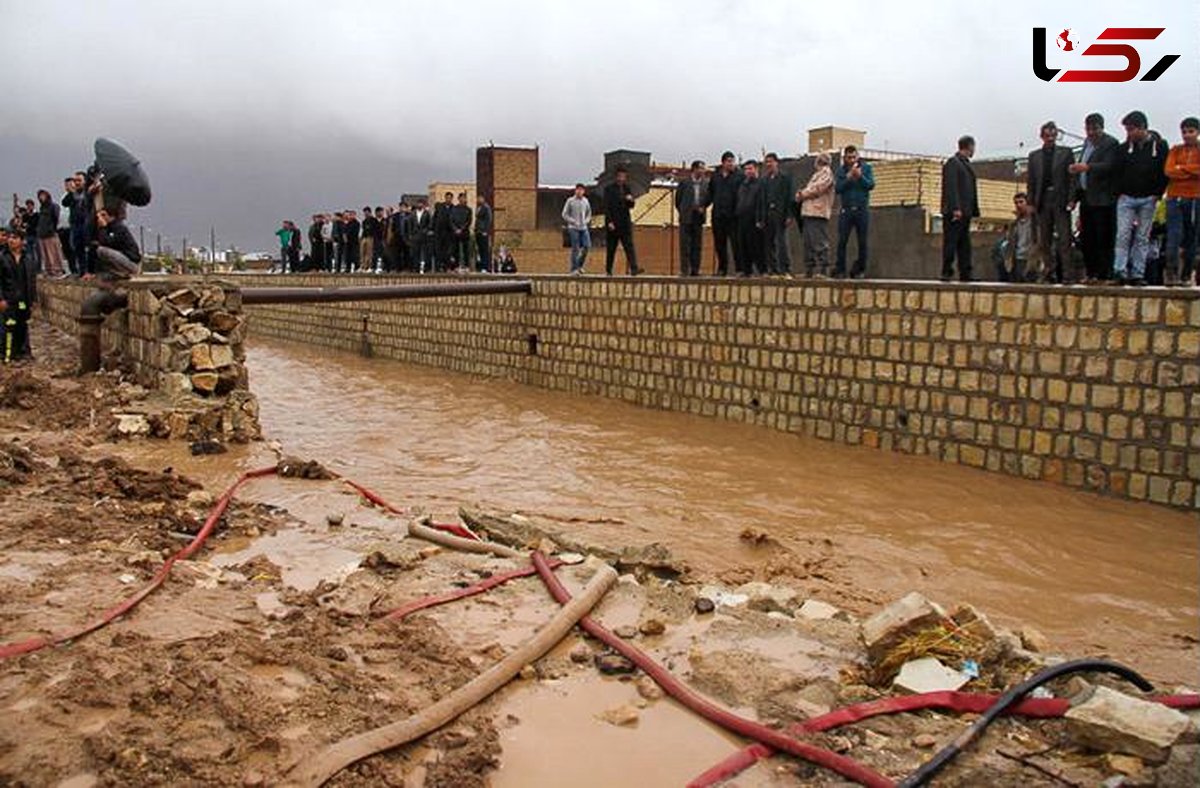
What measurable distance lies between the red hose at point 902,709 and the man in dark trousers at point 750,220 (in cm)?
953

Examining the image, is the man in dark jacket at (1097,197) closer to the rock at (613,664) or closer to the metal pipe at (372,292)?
the rock at (613,664)

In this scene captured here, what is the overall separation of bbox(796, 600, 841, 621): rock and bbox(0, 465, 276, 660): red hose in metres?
2.86

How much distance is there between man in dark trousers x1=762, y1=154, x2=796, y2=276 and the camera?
12.1 m

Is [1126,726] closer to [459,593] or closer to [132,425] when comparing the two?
[459,593]

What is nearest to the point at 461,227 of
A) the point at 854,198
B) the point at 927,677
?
the point at 854,198

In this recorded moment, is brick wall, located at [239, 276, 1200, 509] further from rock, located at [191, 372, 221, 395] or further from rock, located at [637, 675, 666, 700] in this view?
rock, located at [191, 372, 221, 395]

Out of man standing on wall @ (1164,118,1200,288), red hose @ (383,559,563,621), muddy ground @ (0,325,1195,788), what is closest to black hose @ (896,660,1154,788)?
muddy ground @ (0,325,1195,788)

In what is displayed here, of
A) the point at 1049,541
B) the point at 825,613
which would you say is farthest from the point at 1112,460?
the point at 825,613

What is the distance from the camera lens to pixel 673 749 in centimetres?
307

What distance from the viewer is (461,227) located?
64.6ft

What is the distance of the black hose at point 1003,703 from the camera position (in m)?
2.70

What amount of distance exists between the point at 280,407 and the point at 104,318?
3.57 metres

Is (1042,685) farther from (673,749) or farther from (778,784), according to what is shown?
(673,749)

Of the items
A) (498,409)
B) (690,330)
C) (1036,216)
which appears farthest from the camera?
(498,409)
